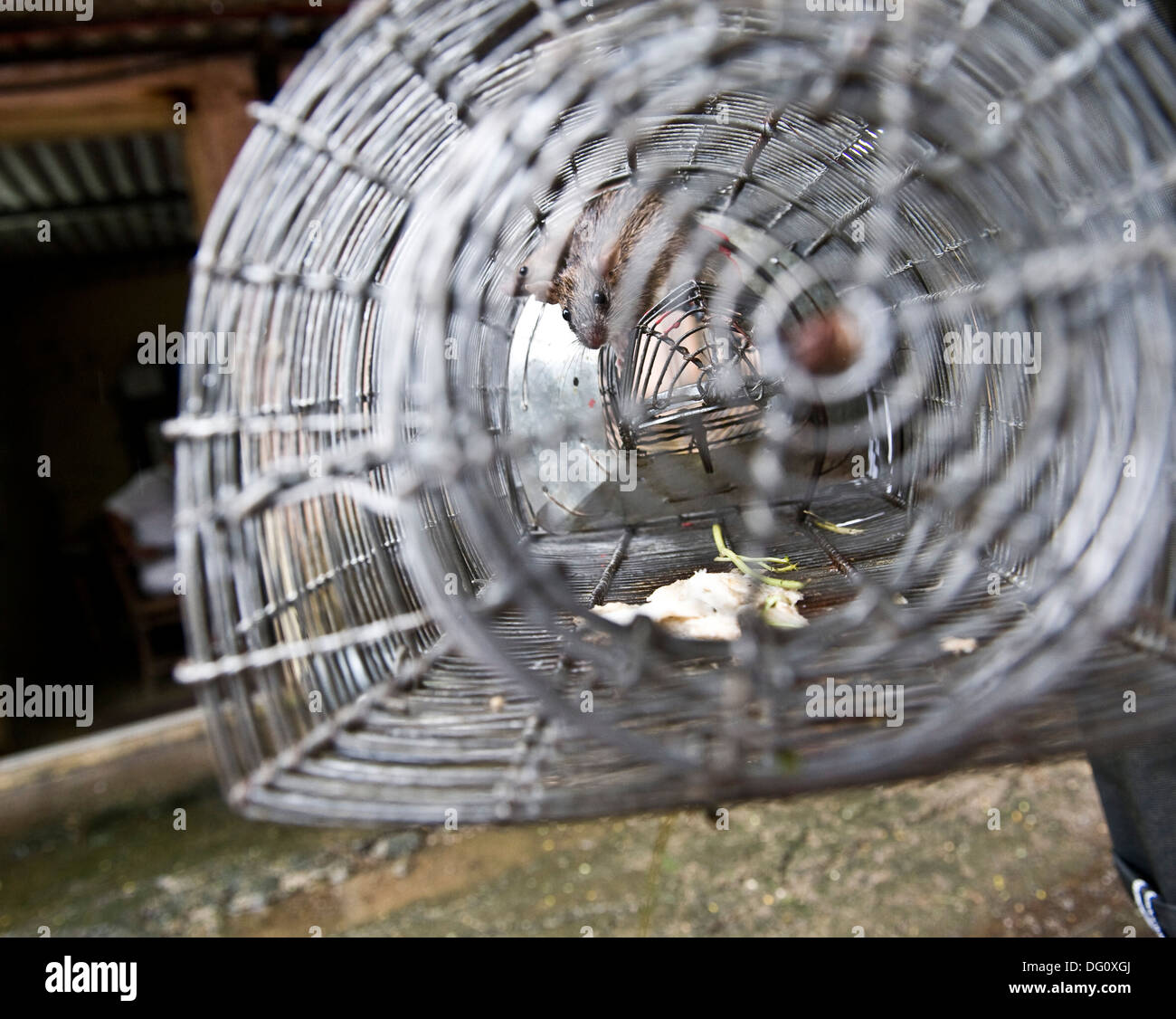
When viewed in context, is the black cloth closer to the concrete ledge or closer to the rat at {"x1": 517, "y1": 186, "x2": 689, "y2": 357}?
the rat at {"x1": 517, "y1": 186, "x2": 689, "y2": 357}

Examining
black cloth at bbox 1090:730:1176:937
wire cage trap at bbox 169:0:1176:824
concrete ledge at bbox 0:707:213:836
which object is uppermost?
wire cage trap at bbox 169:0:1176:824

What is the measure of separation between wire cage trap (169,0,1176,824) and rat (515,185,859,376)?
0.03 metres

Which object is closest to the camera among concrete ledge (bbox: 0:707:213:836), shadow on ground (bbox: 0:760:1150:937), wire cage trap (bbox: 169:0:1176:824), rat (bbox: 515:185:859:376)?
wire cage trap (bbox: 169:0:1176:824)

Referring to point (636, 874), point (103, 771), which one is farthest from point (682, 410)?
point (103, 771)

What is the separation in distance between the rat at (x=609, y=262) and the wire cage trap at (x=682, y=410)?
3cm

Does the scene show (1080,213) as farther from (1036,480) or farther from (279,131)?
(279,131)

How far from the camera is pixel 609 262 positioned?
1591 millimetres

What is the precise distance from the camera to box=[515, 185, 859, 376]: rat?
1.59 meters

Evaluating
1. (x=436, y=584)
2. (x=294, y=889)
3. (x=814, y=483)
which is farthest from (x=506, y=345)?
(x=294, y=889)

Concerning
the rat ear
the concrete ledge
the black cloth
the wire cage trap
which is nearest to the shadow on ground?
the concrete ledge

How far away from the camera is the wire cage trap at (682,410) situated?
77cm

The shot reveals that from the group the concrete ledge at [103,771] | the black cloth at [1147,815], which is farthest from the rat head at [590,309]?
the concrete ledge at [103,771]

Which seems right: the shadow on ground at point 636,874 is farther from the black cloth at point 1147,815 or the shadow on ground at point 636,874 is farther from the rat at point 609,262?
the rat at point 609,262

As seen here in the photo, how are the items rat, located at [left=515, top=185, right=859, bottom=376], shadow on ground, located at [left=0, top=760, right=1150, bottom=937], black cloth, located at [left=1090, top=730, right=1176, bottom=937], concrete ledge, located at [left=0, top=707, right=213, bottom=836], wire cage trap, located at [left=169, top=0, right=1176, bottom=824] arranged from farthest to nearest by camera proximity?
1. concrete ledge, located at [left=0, top=707, right=213, bottom=836]
2. shadow on ground, located at [left=0, top=760, right=1150, bottom=937]
3. rat, located at [left=515, top=185, right=859, bottom=376]
4. black cloth, located at [left=1090, top=730, right=1176, bottom=937]
5. wire cage trap, located at [left=169, top=0, right=1176, bottom=824]
